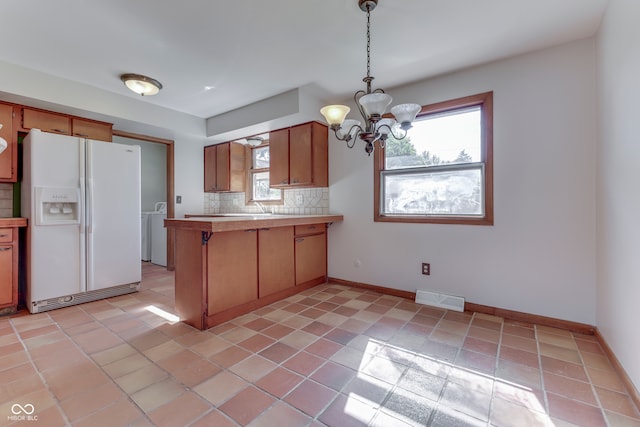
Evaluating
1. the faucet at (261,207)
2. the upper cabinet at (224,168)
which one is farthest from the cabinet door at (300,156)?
the upper cabinet at (224,168)

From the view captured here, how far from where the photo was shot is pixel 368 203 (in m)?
3.43

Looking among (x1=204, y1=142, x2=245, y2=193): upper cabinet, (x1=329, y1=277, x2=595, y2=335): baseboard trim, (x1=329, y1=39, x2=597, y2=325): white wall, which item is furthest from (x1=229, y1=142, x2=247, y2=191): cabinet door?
(x1=329, y1=277, x2=595, y2=335): baseboard trim

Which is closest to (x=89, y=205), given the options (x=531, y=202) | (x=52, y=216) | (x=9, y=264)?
(x=52, y=216)

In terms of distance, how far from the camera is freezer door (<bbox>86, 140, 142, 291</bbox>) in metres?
2.98

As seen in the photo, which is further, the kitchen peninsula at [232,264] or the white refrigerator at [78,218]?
the white refrigerator at [78,218]

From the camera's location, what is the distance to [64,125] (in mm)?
A: 3096

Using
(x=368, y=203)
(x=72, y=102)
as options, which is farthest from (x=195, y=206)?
(x=368, y=203)

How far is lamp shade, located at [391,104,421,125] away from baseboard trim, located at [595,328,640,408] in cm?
193

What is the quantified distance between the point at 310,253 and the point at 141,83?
2.57 meters

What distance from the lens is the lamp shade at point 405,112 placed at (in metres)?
1.89

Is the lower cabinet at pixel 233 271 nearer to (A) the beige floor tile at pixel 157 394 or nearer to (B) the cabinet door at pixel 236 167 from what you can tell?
(A) the beige floor tile at pixel 157 394

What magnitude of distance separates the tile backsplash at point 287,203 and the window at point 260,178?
0.49ft

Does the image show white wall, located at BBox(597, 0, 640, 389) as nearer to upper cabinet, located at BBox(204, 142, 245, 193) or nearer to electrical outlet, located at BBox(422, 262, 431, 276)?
electrical outlet, located at BBox(422, 262, 431, 276)

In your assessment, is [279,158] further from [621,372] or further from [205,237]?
[621,372]
